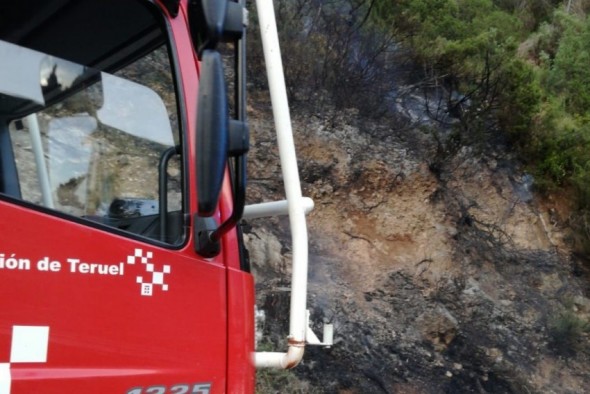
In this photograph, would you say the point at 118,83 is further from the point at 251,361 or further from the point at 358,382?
the point at 358,382

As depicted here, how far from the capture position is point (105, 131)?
2234 millimetres

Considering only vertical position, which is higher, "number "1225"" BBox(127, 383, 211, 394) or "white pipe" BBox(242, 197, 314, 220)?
"white pipe" BBox(242, 197, 314, 220)

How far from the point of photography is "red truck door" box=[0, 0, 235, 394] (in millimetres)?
1822

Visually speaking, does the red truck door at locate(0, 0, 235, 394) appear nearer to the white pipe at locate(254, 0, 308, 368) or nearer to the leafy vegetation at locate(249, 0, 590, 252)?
the white pipe at locate(254, 0, 308, 368)

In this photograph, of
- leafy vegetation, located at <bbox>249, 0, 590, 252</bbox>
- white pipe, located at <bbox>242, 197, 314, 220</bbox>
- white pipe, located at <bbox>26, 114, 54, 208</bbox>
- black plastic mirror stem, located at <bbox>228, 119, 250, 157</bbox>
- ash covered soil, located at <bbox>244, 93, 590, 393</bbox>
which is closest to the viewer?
black plastic mirror stem, located at <bbox>228, 119, 250, 157</bbox>

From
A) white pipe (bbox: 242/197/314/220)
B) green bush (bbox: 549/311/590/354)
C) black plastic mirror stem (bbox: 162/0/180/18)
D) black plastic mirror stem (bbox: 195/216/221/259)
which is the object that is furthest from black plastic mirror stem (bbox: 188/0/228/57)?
green bush (bbox: 549/311/590/354)

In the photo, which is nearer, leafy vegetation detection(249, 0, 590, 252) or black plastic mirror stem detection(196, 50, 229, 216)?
black plastic mirror stem detection(196, 50, 229, 216)

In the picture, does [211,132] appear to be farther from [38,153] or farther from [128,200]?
[38,153]

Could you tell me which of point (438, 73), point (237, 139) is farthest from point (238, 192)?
point (438, 73)

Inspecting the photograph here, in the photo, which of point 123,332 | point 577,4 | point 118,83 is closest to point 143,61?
point 118,83

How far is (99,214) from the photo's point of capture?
2.10 meters

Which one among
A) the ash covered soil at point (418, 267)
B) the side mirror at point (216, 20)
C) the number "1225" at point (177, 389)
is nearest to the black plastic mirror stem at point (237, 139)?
the side mirror at point (216, 20)

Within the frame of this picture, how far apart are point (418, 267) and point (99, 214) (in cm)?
556

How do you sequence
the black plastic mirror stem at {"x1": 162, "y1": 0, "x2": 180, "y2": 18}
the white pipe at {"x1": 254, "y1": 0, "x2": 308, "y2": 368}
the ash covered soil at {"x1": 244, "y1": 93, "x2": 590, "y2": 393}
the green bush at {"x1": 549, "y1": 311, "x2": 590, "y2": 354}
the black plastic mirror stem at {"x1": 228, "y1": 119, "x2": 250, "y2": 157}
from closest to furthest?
1. the black plastic mirror stem at {"x1": 228, "y1": 119, "x2": 250, "y2": 157}
2. the black plastic mirror stem at {"x1": 162, "y1": 0, "x2": 180, "y2": 18}
3. the white pipe at {"x1": 254, "y1": 0, "x2": 308, "y2": 368}
4. the ash covered soil at {"x1": 244, "y1": 93, "x2": 590, "y2": 393}
5. the green bush at {"x1": 549, "y1": 311, "x2": 590, "y2": 354}
